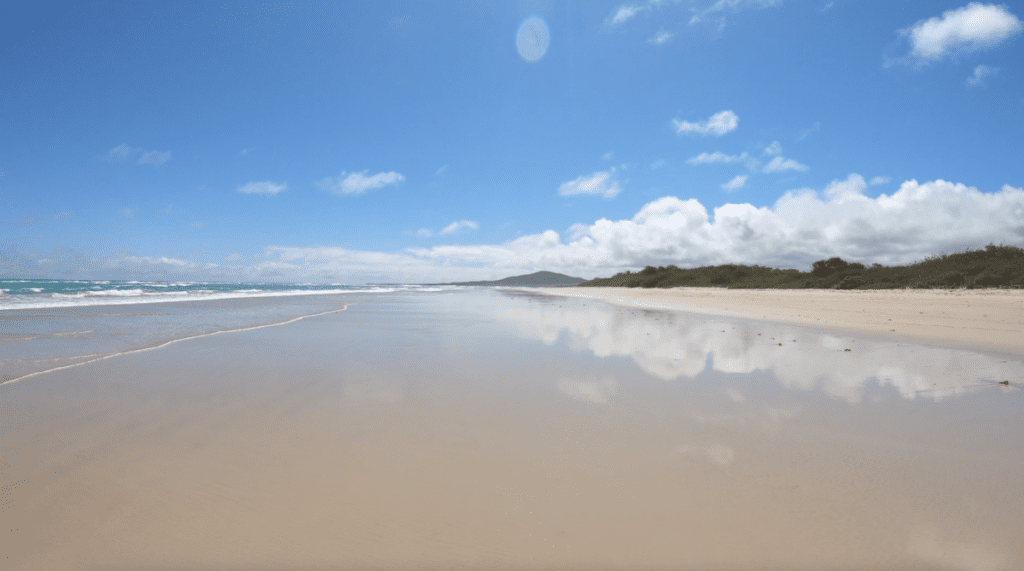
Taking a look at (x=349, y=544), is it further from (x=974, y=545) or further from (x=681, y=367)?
(x=681, y=367)

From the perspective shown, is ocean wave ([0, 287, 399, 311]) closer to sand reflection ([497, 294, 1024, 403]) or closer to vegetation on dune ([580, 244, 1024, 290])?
sand reflection ([497, 294, 1024, 403])

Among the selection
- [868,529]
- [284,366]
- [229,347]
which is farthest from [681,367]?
[229,347]

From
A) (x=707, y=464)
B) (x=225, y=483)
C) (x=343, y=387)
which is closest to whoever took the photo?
(x=225, y=483)

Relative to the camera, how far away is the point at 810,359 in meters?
7.83

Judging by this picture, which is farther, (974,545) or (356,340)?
(356,340)

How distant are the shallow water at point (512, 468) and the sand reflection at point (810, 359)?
12cm

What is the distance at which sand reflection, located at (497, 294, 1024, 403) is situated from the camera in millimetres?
6020

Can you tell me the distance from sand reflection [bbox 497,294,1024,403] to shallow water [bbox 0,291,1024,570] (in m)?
0.12

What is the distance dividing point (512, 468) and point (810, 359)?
710 centimetres

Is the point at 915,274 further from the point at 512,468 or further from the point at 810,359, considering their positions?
the point at 512,468

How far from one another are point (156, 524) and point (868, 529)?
14.1ft

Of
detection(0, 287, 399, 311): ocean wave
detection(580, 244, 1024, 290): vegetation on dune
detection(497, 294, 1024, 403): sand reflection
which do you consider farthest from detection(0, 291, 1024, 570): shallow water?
detection(580, 244, 1024, 290): vegetation on dune

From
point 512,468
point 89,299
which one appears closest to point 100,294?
point 89,299

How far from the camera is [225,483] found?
122 inches
